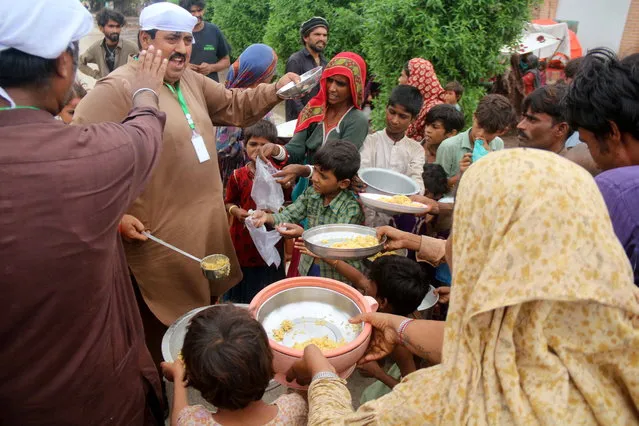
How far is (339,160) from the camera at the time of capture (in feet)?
10.2

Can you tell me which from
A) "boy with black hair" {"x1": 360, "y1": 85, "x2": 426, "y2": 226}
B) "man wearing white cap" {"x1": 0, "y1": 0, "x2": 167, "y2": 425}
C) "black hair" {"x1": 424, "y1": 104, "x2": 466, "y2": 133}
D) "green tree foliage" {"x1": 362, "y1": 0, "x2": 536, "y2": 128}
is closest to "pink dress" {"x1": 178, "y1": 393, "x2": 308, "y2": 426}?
"man wearing white cap" {"x1": 0, "y1": 0, "x2": 167, "y2": 425}

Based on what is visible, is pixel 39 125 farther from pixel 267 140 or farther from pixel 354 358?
pixel 267 140

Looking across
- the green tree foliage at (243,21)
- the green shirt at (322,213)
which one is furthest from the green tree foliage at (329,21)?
the green shirt at (322,213)

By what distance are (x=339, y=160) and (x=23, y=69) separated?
209 cm

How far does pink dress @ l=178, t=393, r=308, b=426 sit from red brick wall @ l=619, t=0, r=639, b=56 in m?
16.3

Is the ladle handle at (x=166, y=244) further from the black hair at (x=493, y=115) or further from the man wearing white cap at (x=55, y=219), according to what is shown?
the black hair at (x=493, y=115)

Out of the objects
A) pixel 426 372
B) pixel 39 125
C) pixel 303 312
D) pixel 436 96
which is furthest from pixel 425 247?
pixel 436 96

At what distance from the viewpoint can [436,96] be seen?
5672mm

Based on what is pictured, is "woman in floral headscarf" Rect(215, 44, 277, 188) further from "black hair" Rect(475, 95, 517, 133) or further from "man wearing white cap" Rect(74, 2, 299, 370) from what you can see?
"black hair" Rect(475, 95, 517, 133)

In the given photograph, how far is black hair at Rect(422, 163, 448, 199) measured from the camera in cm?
382

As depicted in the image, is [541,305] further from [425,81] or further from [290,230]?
[425,81]

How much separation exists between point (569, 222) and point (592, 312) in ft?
0.78

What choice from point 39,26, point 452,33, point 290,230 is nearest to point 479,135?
point 290,230

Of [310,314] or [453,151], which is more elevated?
[453,151]
